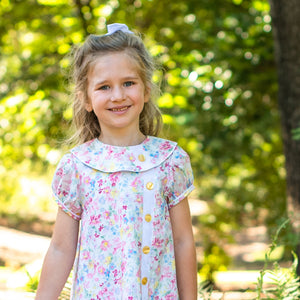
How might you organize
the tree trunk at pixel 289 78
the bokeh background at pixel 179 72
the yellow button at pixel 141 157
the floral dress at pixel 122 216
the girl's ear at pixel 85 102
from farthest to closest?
the bokeh background at pixel 179 72
the tree trunk at pixel 289 78
the girl's ear at pixel 85 102
the yellow button at pixel 141 157
the floral dress at pixel 122 216

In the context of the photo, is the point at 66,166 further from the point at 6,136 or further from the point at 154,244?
the point at 6,136

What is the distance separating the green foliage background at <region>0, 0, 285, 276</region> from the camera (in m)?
4.05

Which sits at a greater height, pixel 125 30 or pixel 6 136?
pixel 6 136

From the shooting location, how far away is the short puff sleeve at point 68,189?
176cm

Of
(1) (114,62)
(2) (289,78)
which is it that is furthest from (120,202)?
(2) (289,78)

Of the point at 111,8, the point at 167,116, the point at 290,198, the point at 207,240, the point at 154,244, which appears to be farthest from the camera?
the point at 207,240

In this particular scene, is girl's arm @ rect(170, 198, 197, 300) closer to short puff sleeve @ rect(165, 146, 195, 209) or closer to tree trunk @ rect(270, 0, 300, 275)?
short puff sleeve @ rect(165, 146, 195, 209)

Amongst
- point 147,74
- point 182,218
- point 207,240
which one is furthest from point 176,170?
point 207,240

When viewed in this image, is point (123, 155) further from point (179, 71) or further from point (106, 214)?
point (179, 71)

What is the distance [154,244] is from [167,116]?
234 cm

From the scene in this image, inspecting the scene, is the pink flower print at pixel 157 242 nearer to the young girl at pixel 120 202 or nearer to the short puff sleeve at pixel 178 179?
the young girl at pixel 120 202

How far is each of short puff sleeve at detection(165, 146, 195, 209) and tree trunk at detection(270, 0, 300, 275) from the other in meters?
1.86

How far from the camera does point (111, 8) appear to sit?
422 centimetres

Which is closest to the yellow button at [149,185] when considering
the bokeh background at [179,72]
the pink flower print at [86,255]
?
the pink flower print at [86,255]
